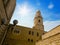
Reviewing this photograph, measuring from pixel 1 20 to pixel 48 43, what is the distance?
395 centimetres

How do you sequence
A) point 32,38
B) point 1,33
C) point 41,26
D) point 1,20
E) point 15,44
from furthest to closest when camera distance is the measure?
point 41,26, point 32,38, point 15,44, point 1,33, point 1,20

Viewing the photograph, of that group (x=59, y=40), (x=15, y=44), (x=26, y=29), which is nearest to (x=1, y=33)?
(x=59, y=40)

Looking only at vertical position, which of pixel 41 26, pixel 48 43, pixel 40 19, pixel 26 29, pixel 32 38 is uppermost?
pixel 40 19

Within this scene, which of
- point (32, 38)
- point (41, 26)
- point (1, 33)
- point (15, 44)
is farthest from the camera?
point (41, 26)

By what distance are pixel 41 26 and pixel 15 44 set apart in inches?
450

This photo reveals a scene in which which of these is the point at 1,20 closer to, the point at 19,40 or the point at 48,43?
the point at 48,43

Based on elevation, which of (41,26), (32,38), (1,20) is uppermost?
(41,26)

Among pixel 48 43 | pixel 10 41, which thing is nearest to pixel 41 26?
pixel 10 41

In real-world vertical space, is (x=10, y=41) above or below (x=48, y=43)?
above

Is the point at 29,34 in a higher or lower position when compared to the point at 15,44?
higher

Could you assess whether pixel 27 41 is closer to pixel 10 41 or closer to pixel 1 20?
pixel 10 41

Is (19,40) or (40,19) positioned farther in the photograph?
(40,19)

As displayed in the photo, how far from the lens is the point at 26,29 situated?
2638 cm

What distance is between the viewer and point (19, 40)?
24.5 m
